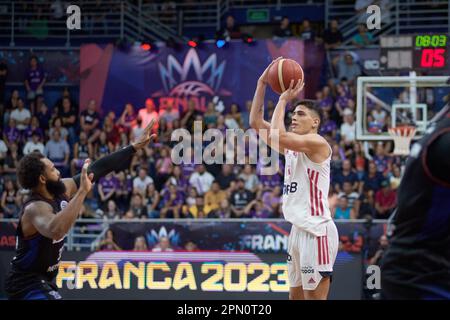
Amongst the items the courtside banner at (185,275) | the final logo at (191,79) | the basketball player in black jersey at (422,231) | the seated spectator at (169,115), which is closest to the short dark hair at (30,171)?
the basketball player in black jersey at (422,231)

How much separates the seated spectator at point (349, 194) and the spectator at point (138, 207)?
3.67 m

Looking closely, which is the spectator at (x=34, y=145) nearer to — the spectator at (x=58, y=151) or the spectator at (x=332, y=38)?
the spectator at (x=58, y=151)

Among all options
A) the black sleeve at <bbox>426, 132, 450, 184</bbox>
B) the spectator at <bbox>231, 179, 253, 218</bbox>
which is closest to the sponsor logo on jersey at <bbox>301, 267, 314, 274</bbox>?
the black sleeve at <bbox>426, 132, 450, 184</bbox>

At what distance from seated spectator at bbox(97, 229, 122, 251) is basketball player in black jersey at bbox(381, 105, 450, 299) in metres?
9.93

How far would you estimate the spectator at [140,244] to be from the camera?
13719 millimetres

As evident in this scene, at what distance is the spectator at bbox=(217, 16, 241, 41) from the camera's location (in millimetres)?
19312

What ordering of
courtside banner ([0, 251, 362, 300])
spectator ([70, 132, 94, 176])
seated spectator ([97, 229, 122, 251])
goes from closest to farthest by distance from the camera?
courtside banner ([0, 251, 362, 300]), seated spectator ([97, 229, 122, 251]), spectator ([70, 132, 94, 176])

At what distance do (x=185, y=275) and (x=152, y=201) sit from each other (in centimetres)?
284

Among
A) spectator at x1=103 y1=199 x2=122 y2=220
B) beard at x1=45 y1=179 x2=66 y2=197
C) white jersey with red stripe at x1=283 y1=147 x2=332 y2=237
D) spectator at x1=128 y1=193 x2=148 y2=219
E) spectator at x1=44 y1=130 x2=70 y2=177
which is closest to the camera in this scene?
beard at x1=45 y1=179 x2=66 y2=197

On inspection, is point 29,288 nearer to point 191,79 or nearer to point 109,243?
point 109,243

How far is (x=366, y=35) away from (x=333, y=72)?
128 cm

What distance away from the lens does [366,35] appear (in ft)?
62.3

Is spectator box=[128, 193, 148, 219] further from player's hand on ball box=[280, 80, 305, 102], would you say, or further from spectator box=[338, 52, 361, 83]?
player's hand on ball box=[280, 80, 305, 102]

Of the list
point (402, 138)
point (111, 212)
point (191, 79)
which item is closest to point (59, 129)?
point (111, 212)
